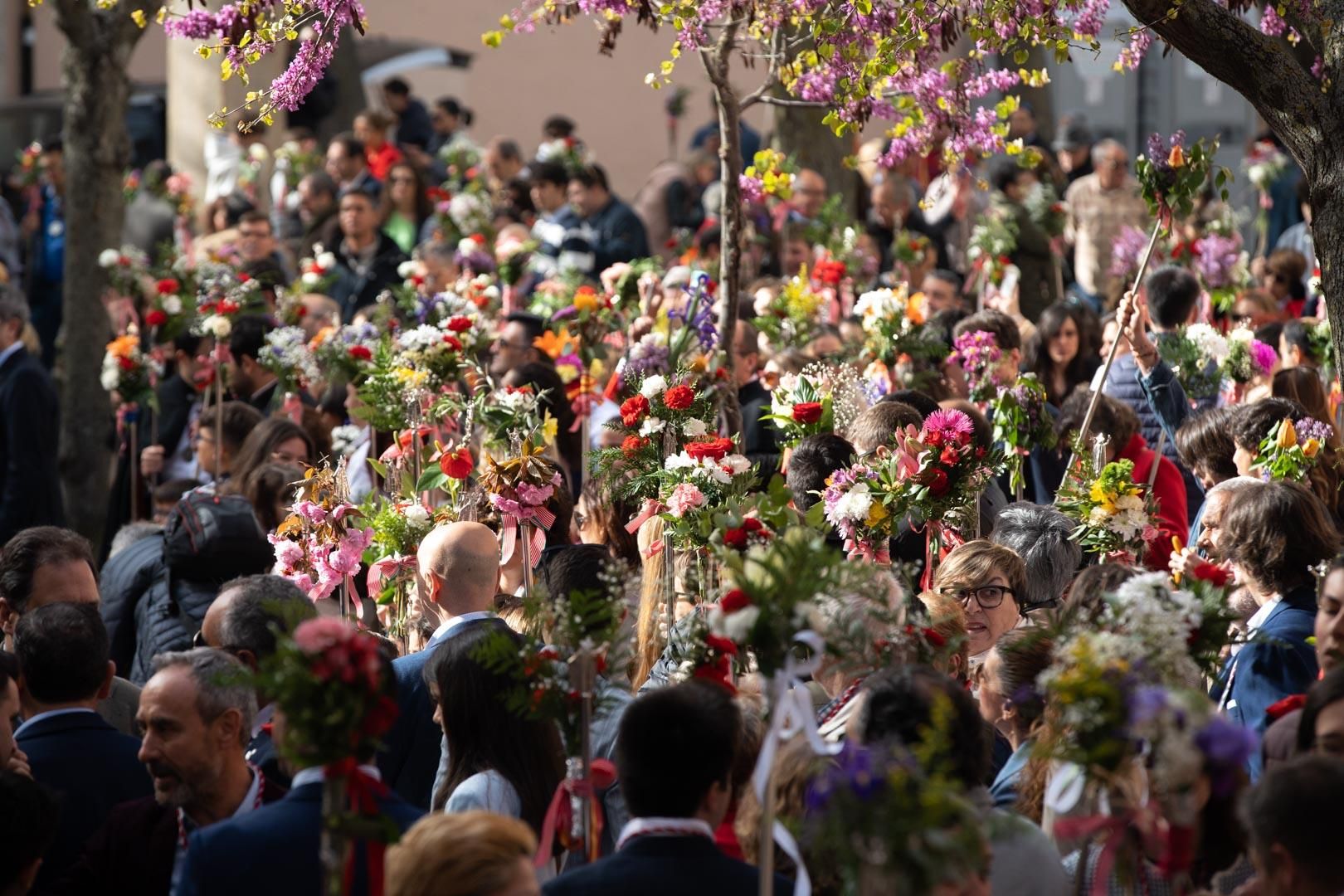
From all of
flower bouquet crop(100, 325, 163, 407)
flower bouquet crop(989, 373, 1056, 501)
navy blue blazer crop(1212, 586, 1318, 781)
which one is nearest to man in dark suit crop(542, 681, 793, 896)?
navy blue blazer crop(1212, 586, 1318, 781)

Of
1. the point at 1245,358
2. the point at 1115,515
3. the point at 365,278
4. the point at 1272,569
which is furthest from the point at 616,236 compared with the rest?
the point at 1272,569

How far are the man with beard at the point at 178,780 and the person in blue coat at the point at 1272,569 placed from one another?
2.58 m

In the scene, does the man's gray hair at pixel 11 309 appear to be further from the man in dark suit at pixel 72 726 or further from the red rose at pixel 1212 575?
the red rose at pixel 1212 575

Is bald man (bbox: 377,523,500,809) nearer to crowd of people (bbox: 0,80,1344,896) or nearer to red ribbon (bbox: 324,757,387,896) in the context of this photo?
crowd of people (bbox: 0,80,1344,896)

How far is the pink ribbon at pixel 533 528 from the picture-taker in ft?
21.7

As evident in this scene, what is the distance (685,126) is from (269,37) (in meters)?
19.5

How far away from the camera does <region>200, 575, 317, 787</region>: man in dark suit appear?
16.2ft

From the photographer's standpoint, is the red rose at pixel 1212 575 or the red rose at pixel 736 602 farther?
the red rose at pixel 1212 575

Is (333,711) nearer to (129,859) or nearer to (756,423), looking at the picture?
(129,859)

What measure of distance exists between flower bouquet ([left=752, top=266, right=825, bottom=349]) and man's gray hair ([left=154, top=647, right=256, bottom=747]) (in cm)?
586

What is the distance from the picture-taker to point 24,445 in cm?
952

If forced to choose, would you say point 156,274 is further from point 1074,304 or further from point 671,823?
point 671,823

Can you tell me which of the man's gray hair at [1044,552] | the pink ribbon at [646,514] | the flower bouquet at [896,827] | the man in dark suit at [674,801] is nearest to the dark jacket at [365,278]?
the pink ribbon at [646,514]

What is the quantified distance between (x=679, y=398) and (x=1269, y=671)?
235 centimetres
